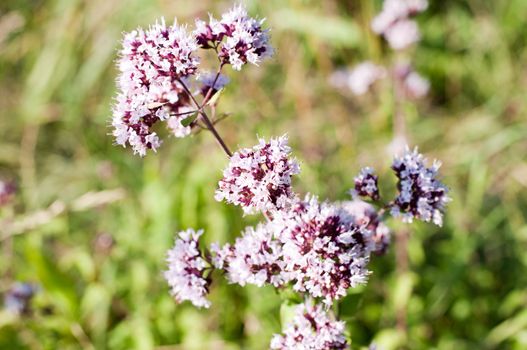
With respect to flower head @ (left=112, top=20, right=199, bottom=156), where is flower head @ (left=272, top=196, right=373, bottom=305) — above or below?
below

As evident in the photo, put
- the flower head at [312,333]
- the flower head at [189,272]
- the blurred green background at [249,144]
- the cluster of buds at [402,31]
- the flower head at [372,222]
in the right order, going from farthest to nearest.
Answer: the cluster of buds at [402,31] → the blurred green background at [249,144] → the flower head at [372,222] → the flower head at [189,272] → the flower head at [312,333]

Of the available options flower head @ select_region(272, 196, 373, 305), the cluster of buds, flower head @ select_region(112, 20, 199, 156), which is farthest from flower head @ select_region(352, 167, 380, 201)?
the cluster of buds

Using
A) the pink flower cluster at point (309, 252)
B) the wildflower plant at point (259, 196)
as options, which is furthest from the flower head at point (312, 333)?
the pink flower cluster at point (309, 252)

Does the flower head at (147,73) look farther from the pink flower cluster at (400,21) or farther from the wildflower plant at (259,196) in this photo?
the pink flower cluster at (400,21)

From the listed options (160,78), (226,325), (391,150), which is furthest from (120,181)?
(160,78)

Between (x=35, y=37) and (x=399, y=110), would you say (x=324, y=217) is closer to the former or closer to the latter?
(x=399, y=110)

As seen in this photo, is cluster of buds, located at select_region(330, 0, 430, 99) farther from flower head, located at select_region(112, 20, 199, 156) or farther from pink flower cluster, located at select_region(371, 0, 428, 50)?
flower head, located at select_region(112, 20, 199, 156)
